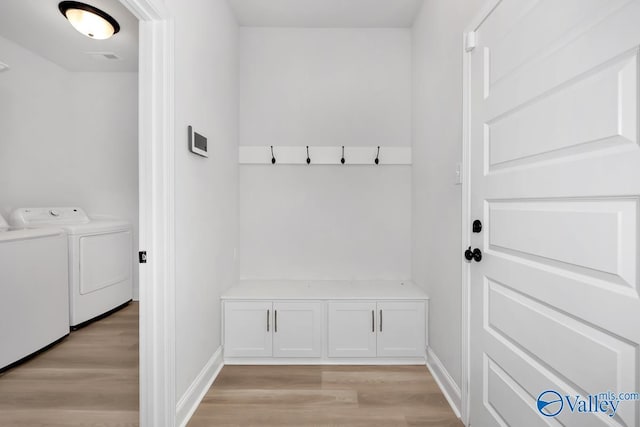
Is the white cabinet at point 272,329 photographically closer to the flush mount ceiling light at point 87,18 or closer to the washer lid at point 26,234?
the washer lid at point 26,234

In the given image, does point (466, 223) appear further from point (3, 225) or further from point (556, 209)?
point (3, 225)

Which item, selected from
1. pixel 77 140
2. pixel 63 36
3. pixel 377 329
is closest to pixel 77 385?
pixel 377 329

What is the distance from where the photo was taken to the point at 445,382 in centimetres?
195

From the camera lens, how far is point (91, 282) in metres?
2.99

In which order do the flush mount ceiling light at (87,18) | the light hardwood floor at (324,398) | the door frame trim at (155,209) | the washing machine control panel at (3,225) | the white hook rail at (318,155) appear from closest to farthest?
the door frame trim at (155,209)
the light hardwood floor at (324,398)
the flush mount ceiling light at (87,18)
the washing machine control panel at (3,225)
the white hook rail at (318,155)

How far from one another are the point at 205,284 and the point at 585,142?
200cm

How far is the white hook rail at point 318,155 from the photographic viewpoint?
2787mm

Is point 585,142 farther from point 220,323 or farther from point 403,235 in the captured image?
point 220,323

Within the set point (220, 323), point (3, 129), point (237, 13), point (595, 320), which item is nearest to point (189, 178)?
point (220, 323)

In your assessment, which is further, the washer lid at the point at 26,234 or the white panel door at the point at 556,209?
the washer lid at the point at 26,234

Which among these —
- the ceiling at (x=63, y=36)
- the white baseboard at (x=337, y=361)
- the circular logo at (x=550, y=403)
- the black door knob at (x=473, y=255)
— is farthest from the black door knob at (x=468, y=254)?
the ceiling at (x=63, y=36)

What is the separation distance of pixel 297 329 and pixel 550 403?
1.63 m

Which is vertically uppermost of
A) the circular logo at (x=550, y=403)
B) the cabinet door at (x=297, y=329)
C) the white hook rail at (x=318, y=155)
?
→ the white hook rail at (x=318, y=155)

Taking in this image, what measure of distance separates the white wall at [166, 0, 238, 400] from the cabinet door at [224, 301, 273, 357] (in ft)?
0.35
